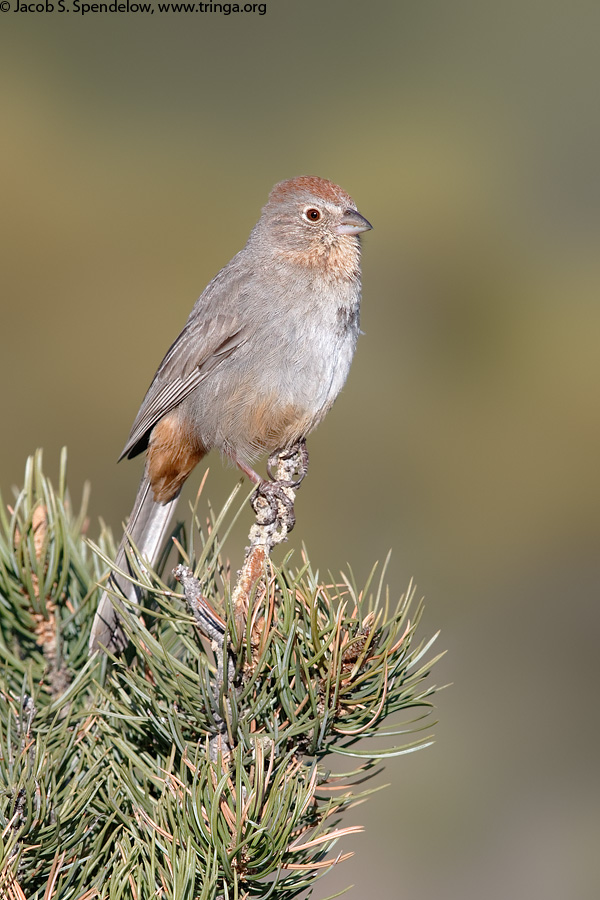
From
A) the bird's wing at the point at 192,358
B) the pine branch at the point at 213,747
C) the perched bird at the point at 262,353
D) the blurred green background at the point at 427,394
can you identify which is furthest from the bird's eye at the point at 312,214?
the blurred green background at the point at 427,394

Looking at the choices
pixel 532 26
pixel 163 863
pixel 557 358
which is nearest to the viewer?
pixel 163 863

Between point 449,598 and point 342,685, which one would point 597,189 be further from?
point 342,685

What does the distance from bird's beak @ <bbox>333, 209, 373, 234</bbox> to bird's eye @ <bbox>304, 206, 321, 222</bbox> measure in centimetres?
9

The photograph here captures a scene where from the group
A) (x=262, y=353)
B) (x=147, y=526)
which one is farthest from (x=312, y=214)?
(x=147, y=526)

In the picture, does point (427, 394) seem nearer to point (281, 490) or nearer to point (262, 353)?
point (262, 353)

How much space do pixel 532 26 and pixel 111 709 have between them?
1082 cm

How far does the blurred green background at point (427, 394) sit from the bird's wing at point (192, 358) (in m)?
1.41

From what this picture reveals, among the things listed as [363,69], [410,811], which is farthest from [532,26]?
[410,811]

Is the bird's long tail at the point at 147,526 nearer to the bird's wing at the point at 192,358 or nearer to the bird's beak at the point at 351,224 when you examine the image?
the bird's wing at the point at 192,358

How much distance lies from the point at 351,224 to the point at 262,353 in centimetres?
57

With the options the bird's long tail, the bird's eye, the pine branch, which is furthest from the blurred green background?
the pine branch

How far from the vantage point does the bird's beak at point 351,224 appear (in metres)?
3.06

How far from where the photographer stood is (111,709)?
1733mm

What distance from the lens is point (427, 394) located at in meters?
6.03
